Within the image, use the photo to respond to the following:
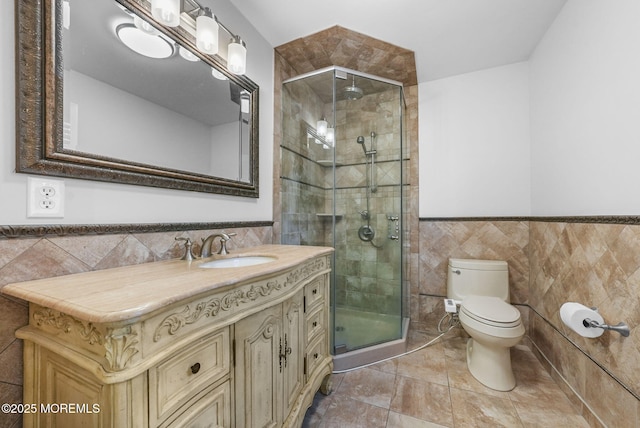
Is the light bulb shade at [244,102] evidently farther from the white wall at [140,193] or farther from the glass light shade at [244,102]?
the white wall at [140,193]

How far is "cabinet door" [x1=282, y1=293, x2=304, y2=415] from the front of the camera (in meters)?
1.09

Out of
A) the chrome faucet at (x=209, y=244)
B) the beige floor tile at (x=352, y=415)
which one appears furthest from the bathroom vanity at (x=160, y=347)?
the beige floor tile at (x=352, y=415)

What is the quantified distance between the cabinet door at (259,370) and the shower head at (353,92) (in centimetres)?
184

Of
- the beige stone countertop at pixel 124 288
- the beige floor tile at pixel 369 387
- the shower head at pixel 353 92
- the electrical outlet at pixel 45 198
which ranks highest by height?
the shower head at pixel 353 92

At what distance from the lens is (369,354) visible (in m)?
1.87

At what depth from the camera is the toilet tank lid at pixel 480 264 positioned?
207 centimetres

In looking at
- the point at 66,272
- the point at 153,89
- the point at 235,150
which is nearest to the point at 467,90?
the point at 235,150

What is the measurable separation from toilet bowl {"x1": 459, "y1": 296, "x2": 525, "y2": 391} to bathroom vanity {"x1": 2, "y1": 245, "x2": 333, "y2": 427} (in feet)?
4.11

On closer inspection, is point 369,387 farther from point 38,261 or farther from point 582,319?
point 38,261

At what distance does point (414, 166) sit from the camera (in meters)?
2.50

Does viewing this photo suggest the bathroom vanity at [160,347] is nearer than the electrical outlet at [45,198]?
Yes

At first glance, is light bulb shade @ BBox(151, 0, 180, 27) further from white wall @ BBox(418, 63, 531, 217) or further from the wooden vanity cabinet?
white wall @ BBox(418, 63, 531, 217)

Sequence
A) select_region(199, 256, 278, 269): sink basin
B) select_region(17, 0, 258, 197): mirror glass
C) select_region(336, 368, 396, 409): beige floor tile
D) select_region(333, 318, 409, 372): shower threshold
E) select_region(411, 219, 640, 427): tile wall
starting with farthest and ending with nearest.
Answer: select_region(333, 318, 409, 372): shower threshold < select_region(336, 368, 396, 409): beige floor tile < select_region(199, 256, 278, 269): sink basin < select_region(411, 219, 640, 427): tile wall < select_region(17, 0, 258, 197): mirror glass

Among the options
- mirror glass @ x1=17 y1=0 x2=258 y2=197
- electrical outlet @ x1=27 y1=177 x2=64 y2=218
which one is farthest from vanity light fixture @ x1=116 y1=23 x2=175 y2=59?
electrical outlet @ x1=27 y1=177 x2=64 y2=218
